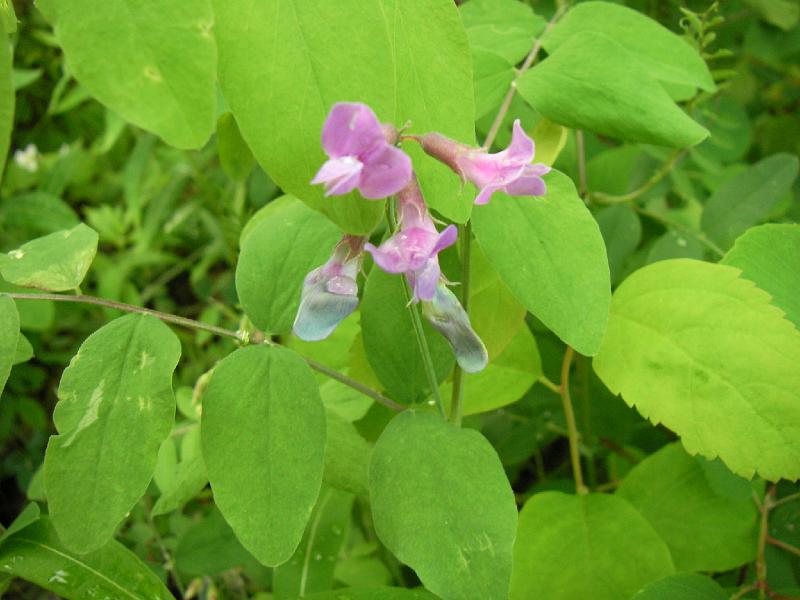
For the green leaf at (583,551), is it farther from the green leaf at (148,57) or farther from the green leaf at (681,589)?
the green leaf at (148,57)

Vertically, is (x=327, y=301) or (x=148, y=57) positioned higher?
(x=148, y=57)

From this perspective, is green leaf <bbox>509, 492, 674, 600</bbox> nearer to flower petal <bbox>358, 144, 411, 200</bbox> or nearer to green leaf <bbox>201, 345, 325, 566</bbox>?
green leaf <bbox>201, 345, 325, 566</bbox>

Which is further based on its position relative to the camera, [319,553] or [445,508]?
[319,553]

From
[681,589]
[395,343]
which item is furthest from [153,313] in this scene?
[681,589]

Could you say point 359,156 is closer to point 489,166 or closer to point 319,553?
point 489,166

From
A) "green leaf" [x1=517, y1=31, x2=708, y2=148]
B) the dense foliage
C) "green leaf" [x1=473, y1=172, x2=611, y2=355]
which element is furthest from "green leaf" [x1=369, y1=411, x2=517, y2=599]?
"green leaf" [x1=517, y1=31, x2=708, y2=148]

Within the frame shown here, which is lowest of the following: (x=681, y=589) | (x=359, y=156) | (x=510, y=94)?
(x=681, y=589)
